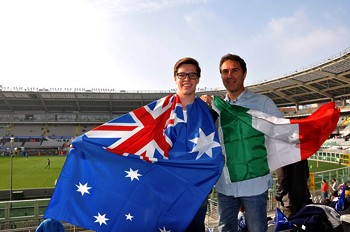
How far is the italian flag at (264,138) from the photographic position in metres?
2.21

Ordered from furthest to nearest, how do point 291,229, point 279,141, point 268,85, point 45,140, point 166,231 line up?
point 45,140, point 268,85, point 291,229, point 279,141, point 166,231

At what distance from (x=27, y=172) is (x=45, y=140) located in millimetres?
29077

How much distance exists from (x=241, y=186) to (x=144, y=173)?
31.2 inches

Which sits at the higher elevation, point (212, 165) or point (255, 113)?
point (255, 113)

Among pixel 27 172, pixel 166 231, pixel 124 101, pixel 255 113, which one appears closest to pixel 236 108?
pixel 255 113

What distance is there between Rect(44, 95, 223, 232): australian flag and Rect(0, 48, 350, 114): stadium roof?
33.4m

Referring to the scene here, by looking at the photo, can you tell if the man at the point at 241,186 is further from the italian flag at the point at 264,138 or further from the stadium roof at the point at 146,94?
the stadium roof at the point at 146,94

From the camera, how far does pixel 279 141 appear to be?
92.1 inches

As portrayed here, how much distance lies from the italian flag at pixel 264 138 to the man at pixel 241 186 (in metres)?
0.06

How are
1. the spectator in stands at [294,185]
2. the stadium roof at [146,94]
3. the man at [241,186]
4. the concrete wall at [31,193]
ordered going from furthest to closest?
the stadium roof at [146,94], the concrete wall at [31,193], the spectator in stands at [294,185], the man at [241,186]

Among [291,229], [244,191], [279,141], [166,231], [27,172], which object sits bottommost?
[27,172]

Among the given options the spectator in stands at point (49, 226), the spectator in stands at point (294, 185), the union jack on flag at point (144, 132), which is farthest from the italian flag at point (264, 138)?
the spectator in stands at point (49, 226)

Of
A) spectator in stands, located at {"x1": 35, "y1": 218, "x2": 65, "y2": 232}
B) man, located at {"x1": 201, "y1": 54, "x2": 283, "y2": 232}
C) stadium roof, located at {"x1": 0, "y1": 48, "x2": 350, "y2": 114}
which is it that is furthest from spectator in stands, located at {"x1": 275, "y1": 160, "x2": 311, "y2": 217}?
stadium roof, located at {"x1": 0, "y1": 48, "x2": 350, "y2": 114}

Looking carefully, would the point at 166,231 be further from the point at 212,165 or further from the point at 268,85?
the point at 268,85
